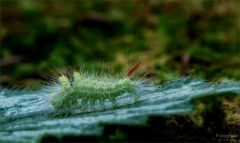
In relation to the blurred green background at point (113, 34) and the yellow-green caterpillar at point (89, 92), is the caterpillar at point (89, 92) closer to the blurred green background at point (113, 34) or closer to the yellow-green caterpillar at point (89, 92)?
the yellow-green caterpillar at point (89, 92)

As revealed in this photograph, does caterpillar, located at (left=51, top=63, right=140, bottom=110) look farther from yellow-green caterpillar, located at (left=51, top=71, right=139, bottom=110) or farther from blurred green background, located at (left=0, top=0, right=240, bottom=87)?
blurred green background, located at (left=0, top=0, right=240, bottom=87)

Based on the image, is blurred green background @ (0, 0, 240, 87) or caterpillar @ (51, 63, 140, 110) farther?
blurred green background @ (0, 0, 240, 87)

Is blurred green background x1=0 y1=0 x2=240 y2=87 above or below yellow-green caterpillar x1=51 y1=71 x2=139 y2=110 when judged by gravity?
above

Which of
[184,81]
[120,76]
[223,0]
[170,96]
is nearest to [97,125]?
[170,96]

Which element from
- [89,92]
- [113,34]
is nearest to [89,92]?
[89,92]

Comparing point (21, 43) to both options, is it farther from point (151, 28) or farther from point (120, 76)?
point (120, 76)

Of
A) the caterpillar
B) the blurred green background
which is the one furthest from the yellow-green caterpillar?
the blurred green background
